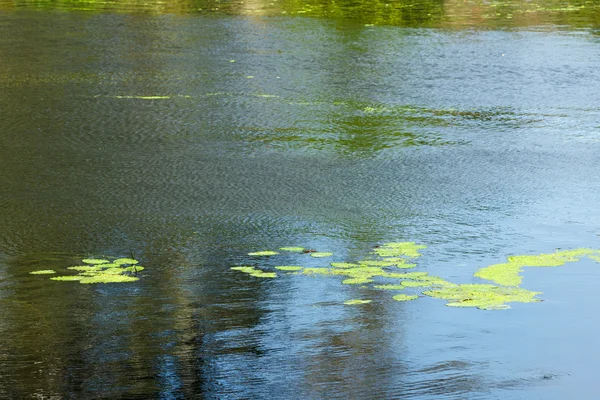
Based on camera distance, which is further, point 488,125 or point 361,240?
point 488,125

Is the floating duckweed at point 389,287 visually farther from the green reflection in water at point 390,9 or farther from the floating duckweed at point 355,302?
the green reflection in water at point 390,9

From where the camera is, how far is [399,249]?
20.3ft

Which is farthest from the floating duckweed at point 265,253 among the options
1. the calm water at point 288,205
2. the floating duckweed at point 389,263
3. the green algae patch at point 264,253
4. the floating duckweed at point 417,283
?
the floating duckweed at point 417,283

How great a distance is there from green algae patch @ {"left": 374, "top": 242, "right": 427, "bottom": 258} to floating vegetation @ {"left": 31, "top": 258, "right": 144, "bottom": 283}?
1.45 meters

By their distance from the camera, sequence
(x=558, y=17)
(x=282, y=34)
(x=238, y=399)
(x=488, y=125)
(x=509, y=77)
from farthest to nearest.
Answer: (x=558, y=17) → (x=282, y=34) → (x=509, y=77) → (x=488, y=125) → (x=238, y=399)

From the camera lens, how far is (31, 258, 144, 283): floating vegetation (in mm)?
5656

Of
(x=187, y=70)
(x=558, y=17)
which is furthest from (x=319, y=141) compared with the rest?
(x=558, y=17)

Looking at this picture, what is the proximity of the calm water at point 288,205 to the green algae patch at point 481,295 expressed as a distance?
0.10 meters

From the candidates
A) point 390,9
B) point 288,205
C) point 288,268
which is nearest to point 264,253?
point 288,268

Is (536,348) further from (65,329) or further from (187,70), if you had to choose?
(187,70)

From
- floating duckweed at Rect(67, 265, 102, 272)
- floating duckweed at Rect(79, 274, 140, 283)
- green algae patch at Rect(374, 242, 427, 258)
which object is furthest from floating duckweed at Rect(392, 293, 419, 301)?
floating duckweed at Rect(67, 265, 102, 272)

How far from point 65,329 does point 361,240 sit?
83.5 inches

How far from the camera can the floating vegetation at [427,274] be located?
5387 mm

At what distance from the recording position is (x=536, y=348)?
4.75 m
